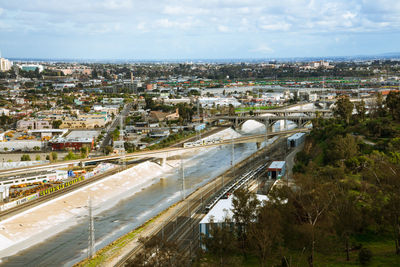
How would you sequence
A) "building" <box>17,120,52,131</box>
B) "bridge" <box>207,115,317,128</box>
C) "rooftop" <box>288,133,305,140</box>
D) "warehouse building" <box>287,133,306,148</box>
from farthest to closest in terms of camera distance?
1. "building" <box>17,120,52,131</box>
2. "bridge" <box>207,115,317,128</box>
3. "rooftop" <box>288,133,305,140</box>
4. "warehouse building" <box>287,133,306,148</box>

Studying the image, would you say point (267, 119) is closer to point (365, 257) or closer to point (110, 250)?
point (110, 250)

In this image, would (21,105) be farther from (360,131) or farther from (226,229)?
(226,229)

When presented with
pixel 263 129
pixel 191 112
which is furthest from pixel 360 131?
pixel 191 112

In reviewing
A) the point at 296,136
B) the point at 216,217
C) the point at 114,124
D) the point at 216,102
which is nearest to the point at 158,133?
the point at 114,124

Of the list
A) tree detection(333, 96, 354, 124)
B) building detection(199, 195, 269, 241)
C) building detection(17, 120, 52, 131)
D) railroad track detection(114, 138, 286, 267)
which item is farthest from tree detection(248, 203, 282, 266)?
building detection(17, 120, 52, 131)

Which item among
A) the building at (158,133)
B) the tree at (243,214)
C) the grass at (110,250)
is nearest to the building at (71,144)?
the building at (158,133)

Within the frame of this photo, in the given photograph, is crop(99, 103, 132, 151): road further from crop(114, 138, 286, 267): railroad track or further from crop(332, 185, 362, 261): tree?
crop(332, 185, 362, 261): tree

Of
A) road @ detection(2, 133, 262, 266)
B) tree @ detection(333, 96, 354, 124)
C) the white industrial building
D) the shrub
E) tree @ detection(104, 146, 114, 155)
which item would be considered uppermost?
tree @ detection(333, 96, 354, 124)

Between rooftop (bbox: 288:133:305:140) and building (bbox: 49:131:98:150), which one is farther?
rooftop (bbox: 288:133:305:140)

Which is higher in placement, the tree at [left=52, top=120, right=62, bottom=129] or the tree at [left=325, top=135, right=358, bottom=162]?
the tree at [left=325, top=135, right=358, bottom=162]
